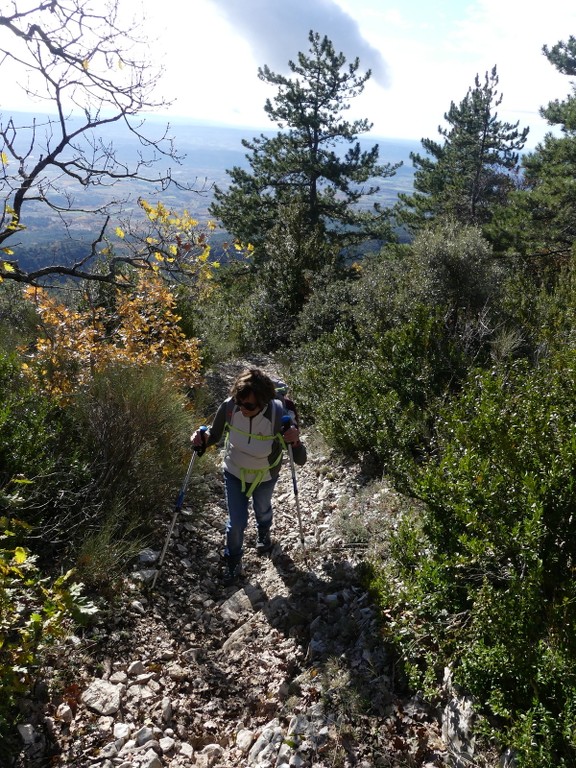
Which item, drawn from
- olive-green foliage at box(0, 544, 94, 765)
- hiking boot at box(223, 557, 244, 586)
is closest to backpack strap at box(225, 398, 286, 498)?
hiking boot at box(223, 557, 244, 586)

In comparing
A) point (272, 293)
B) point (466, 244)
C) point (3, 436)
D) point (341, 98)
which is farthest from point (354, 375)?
point (341, 98)

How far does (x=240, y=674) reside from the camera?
3.53m

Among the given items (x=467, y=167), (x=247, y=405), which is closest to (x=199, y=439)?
(x=247, y=405)

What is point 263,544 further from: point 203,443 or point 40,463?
point 40,463

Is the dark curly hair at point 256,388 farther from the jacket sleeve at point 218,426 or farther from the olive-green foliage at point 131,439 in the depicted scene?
the olive-green foliage at point 131,439

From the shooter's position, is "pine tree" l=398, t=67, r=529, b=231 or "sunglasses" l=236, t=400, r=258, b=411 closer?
"sunglasses" l=236, t=400, r=258, b=411

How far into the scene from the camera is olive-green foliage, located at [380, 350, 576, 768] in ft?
7.29

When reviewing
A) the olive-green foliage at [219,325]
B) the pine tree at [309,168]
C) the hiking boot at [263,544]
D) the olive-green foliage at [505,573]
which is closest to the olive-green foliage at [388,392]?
the hiking boot at [263,544]

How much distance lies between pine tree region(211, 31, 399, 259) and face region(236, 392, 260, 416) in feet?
57.3

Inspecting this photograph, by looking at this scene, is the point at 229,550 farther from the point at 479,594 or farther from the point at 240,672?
the point at 479,594

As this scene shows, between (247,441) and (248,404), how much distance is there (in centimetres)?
34

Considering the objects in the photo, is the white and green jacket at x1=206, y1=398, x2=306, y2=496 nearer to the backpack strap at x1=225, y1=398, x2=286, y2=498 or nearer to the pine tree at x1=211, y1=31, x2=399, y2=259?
the backpack strap at x1=225, y1=398, x2=286, y2=498

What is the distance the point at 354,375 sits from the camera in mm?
7070

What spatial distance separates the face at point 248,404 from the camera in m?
4.06
